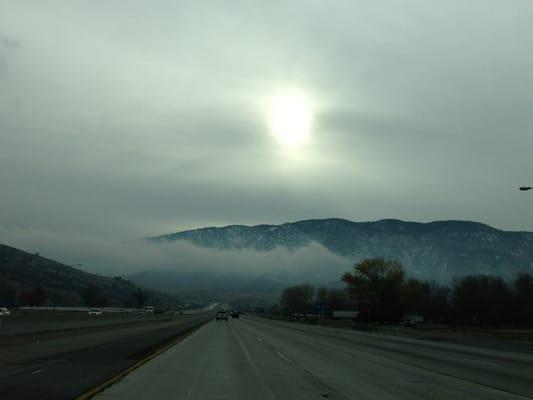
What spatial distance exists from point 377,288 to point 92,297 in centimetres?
9662

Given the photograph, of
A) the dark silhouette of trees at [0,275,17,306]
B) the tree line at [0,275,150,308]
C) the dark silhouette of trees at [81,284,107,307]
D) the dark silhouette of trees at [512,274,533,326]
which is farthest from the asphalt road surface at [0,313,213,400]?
the dark silhouette of trees at [81,284,107,307]

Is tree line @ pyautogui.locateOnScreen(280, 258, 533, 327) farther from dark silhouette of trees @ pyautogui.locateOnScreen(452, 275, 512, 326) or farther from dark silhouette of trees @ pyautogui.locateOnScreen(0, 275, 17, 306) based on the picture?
dark silhouette of trees @ pyautogui.locateOnScreen(0, 275, 17, 306)

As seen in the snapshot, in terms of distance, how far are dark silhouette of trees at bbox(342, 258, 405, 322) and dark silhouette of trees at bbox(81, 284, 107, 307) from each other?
292 feet

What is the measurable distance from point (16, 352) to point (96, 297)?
172 metres

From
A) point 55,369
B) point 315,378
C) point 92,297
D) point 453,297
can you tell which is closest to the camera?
point 315,378

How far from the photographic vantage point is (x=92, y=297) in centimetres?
17988

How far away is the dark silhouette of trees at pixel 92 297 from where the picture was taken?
178000 mm

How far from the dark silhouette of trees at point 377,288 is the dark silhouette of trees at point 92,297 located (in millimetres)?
89042

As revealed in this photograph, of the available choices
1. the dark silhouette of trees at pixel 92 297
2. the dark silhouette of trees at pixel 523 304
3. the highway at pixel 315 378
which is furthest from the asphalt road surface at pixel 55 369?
the dark silhouette of trees at pixel 92 297

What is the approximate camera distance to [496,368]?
23156 millimetres

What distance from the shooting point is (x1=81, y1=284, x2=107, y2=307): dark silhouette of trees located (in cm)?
17800

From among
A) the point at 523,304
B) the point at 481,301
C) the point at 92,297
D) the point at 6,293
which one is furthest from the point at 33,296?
the point at 523,304

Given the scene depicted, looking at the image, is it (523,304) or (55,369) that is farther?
(523,304)

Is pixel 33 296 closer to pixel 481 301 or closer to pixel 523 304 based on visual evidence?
pixel 481 301
